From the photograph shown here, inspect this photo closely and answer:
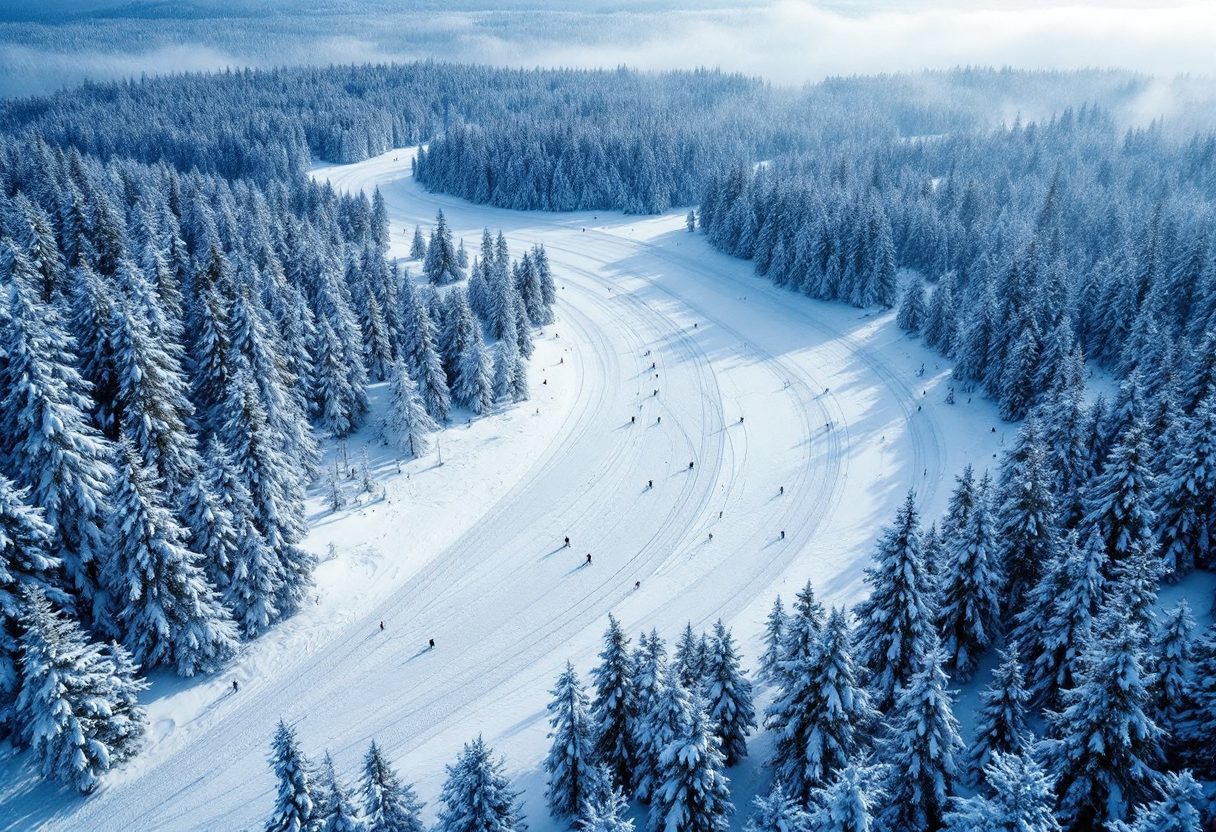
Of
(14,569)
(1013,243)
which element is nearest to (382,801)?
(14,569)

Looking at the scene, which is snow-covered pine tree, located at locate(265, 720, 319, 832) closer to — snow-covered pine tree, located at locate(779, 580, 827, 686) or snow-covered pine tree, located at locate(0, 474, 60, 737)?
snow-covered pine tree, located at locate(0, 474, 60, 737)

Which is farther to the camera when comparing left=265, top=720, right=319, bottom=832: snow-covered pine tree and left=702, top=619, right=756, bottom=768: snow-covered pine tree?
left=702, top=619, right=756, bottom=768: snow-covered pine tree

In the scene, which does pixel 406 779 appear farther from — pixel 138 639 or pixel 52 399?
pixel 52 399

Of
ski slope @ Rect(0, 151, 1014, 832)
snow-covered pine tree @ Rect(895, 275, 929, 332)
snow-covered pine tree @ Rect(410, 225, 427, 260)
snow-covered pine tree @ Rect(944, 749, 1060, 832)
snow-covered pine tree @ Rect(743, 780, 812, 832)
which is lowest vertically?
ski slope @ Rect(0, 151, 1014, 832)

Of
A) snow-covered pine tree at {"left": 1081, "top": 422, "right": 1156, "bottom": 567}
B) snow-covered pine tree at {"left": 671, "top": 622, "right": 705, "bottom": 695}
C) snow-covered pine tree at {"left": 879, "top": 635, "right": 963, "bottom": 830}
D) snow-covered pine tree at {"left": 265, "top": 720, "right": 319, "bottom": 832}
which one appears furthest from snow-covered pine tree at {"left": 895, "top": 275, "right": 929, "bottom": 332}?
snow-covered pine tree at {"left": 265, "top": 720, "right": 319, "bottom": 832}

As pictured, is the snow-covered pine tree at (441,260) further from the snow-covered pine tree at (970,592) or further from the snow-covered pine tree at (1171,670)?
the snow-covered pine tree at (1171,670)

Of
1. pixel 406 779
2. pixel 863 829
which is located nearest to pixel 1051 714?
pixel 863 829

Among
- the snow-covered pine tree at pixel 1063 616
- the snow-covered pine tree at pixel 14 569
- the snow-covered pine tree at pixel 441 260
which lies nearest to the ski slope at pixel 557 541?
the snow-covered pine tree at pixel 14 569
